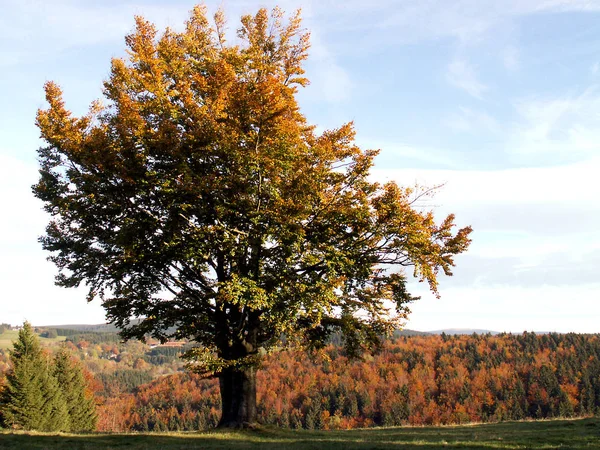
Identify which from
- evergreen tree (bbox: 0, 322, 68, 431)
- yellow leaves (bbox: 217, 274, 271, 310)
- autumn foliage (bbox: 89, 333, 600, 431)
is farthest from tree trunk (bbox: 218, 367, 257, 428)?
autumn foliage (bbox: 89, 333, 600, 431)

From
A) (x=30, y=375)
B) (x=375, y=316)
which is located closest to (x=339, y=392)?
(x=30, y=375)

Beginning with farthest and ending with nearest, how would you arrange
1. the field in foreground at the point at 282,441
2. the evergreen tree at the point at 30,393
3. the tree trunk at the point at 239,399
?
the evergreen tree at the point at 30,393 < the tree trunk at the point at 239,399 < the field in foreground at the point at 282,441

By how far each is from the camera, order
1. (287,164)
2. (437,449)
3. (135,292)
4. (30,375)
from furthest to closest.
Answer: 1. (30,375)
2. (135,292)
3. (287,164)
4. (437,449)

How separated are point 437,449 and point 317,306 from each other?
6.43 metres

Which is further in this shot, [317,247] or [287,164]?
[317,247]

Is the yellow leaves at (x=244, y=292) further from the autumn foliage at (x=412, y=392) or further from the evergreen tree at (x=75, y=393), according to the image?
the autumn foliage at (x=412, y=392)

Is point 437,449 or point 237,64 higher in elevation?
point 237,64

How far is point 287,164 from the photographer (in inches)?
758

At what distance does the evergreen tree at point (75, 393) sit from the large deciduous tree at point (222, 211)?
5396cm

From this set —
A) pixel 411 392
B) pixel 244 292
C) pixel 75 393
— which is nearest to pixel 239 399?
pixel 244 292

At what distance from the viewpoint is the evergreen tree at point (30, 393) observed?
178ft

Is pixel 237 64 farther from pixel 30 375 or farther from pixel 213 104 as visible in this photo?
pixel 30 375

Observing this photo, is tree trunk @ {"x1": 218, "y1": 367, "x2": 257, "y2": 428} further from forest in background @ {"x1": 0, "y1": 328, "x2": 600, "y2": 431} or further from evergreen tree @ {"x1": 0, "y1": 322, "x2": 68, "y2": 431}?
forest in background @ {"x1": 0, "y1": 328, "x2": 600, "y2": 431}

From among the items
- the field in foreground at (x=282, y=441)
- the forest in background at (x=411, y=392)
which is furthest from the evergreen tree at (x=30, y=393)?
the forest in background at (x=411, y=392)
